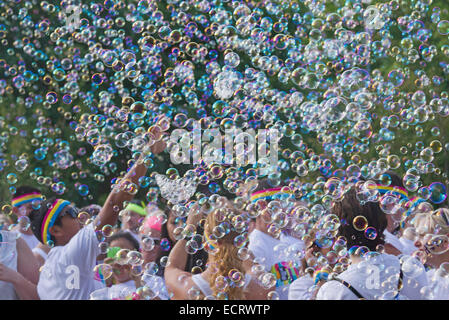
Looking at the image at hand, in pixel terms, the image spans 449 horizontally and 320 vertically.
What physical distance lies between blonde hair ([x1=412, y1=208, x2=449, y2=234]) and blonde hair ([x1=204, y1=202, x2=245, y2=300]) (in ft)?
4.40

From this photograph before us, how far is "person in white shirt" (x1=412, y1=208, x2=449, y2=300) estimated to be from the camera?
3641 mm

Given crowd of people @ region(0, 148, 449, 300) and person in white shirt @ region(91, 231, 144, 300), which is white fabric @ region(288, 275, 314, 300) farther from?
person in white shirt @ region(91, 231, 144, 300)

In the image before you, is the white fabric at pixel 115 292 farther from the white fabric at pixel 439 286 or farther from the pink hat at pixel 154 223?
the white fabric at pixel 439 286

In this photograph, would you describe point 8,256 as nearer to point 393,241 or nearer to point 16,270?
point 16,270

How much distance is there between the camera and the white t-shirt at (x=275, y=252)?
3912 millimetres

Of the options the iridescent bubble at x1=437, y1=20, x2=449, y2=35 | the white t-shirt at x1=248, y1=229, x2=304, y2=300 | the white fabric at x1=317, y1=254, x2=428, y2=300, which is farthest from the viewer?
the iridescent bubble at x1=437, y1=20, x2=449, y2=35

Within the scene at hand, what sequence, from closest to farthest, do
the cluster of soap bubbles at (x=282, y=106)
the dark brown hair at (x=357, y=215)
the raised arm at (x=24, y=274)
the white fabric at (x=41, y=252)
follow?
the dark brown hair at (x=357, y=215), the raised arm at (x=24, y=274), the cluster of soap bubbles at (x=282, y=106), the white fabric at (x=41, y=252)

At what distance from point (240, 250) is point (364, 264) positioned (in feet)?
2.91

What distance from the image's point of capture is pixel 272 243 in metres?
4.21

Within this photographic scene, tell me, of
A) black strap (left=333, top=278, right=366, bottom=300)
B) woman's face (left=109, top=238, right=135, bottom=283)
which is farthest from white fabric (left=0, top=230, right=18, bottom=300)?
black strap (left=333, top=278, right=366, bottom=300)

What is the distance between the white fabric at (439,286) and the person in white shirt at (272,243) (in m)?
0.86

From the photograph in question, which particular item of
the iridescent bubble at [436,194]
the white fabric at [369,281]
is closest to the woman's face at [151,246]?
the white fabric at [369,281]

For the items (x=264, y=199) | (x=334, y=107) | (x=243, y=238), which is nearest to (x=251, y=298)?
(x=243, y=238)

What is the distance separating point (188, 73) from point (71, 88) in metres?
1.35
